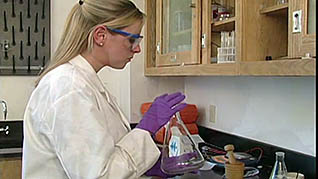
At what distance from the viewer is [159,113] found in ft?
4.46

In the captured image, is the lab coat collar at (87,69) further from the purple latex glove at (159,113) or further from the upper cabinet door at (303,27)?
the upper cabinet door at (303,27)

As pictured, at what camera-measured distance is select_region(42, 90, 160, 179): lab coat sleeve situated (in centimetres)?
109

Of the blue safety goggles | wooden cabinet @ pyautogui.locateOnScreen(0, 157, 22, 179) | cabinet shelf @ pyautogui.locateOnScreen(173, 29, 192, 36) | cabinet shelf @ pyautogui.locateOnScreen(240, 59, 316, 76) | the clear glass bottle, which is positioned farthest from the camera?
wooden cabinet @ pyautogui.locateOnScreen(0, 157, 22, 179)

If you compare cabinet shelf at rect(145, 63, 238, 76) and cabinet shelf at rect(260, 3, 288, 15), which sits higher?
cabinet shelf at rect(260, 3, 288, 15)

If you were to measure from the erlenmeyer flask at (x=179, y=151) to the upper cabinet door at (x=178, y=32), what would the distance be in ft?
1.15

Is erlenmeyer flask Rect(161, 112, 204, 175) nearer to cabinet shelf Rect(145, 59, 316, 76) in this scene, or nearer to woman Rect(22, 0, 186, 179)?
cabinet shelf Rect(145, 59, 316, 76)

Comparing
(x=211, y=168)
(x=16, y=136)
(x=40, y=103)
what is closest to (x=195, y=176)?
(x=211, y=168)

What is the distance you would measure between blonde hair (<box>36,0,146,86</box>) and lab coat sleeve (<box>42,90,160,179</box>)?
0.67ft

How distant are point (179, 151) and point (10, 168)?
3.39ft

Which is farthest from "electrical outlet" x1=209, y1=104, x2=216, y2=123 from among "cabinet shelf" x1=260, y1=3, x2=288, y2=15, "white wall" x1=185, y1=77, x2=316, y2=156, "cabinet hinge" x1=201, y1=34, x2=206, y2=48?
"cabinet shelf" x1=260, y1=3, x2=288, y2=15

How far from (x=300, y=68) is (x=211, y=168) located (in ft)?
2.71

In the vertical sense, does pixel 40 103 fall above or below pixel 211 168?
above

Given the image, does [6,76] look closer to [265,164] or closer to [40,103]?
[40,103]

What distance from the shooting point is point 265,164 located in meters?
1.92
